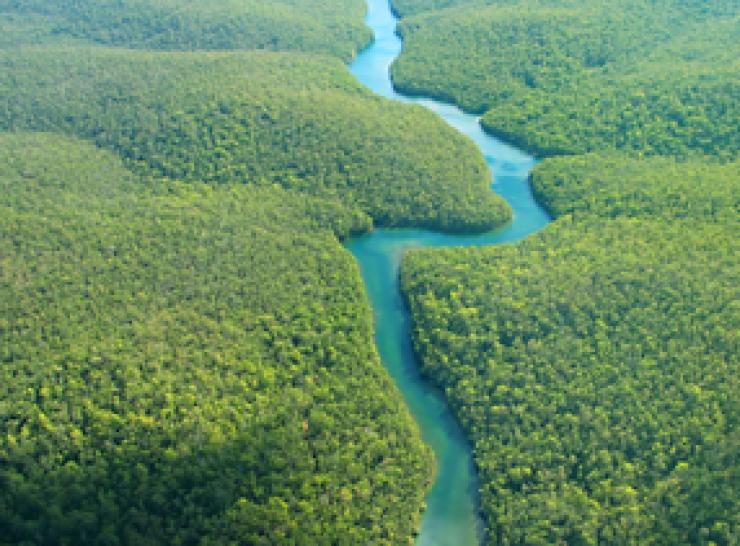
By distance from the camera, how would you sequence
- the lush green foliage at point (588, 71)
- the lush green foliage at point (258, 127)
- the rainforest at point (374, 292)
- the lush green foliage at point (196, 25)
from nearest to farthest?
1. the rainforest at point (374, 292)
2. the lush green foliage at point (258, 127)
3. the lush green foliage at point (588, 71)
4. the lush green foliage at point (196, 25)

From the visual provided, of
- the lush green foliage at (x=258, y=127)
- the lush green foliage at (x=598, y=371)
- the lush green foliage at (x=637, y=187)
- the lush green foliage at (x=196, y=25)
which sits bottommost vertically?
the lush green foliage at (x=598, y=371)

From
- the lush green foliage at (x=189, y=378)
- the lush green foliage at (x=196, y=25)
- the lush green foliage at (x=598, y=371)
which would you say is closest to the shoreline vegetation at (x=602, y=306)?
the lush green foliage at (x=598, y=371)

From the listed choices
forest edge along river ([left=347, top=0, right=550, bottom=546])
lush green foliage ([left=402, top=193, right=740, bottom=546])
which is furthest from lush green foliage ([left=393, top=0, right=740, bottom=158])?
lush green foliage ([left=402, top=193, right=740, bottom=546])

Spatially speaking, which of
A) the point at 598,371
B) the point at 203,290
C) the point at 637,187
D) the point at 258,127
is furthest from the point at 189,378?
the point at 637,187

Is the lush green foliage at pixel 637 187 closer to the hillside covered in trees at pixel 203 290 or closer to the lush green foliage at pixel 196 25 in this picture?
the hillside covered in trees at pixel 203 290

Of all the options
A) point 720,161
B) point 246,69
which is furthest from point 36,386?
point 720,161

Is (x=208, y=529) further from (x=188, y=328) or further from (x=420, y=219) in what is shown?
(x=420, y=219)
